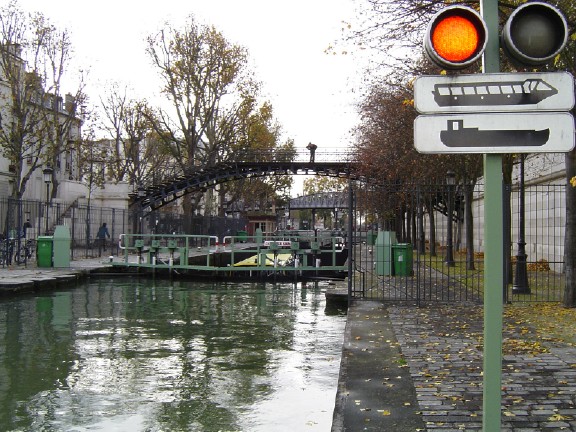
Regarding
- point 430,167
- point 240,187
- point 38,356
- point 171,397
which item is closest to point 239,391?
point 171,397

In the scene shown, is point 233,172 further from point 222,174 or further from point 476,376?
point 476,376

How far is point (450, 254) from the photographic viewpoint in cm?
2503

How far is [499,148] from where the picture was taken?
139 inches

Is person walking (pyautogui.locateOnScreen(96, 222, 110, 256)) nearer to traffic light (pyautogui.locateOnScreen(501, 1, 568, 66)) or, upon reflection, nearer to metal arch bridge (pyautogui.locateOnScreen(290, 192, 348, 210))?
traffic light (pyautogui.locateOnScreen(501, 1, 568, 66))

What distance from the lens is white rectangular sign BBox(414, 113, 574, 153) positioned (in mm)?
3492

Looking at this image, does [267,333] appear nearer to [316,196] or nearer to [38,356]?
[38,356]

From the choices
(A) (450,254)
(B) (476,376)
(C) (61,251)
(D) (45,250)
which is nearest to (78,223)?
(D) (45,250)

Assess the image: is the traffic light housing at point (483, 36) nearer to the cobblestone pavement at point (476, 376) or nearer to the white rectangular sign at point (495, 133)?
the white rectangular sign at point (495, 133)

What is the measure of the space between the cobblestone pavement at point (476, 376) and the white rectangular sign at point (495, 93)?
299 centimetres

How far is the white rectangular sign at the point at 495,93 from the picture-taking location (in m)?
3.53

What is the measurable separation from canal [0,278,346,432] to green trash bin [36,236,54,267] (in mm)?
7122

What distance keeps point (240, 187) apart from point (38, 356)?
49146 millimetres

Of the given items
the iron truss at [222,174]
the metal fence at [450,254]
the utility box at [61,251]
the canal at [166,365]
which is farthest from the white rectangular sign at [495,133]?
the iron truss at [222,174]

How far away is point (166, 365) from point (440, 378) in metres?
4.07
